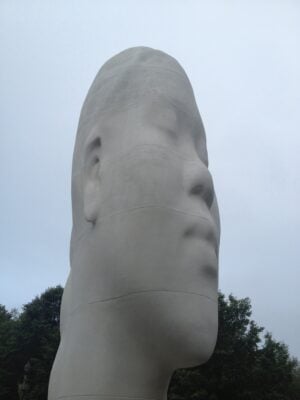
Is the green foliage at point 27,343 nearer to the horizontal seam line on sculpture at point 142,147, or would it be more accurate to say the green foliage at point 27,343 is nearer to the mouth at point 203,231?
the horizontal seam line on sculpture at point 142,147

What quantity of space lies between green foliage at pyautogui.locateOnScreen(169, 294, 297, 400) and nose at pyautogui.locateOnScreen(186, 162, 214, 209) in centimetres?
→ 1689

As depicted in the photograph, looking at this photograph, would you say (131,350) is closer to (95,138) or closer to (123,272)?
(123,272)

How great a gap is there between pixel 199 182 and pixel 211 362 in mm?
17829

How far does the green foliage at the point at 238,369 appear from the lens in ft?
70.3

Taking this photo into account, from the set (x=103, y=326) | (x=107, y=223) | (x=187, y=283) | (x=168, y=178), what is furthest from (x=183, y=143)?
(x=103, y=326)

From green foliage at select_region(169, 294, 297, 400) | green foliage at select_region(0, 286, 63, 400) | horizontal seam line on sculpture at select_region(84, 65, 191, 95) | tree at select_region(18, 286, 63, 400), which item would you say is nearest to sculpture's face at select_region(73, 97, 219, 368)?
horizontal seam line on sculpture at select_region(84, 65, 191, 95)

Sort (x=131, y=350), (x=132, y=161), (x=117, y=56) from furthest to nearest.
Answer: (x=117, y=56), (x=132, y=161), (x=131, y=350)

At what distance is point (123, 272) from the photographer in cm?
572

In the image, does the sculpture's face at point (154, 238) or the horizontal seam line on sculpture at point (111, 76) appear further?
the horizontal seam line on sculpture at point (111, 76)

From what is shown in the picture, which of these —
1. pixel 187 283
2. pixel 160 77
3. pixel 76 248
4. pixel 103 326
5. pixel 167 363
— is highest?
pixel 160 77

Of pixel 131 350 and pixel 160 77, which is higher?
pixel 160 77

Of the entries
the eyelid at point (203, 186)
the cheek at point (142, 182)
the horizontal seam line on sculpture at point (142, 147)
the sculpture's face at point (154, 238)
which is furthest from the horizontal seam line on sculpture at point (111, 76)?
the eyelid at point (203, 186)

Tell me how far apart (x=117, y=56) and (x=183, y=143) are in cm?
227

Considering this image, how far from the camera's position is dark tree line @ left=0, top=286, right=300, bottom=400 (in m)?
21.7
